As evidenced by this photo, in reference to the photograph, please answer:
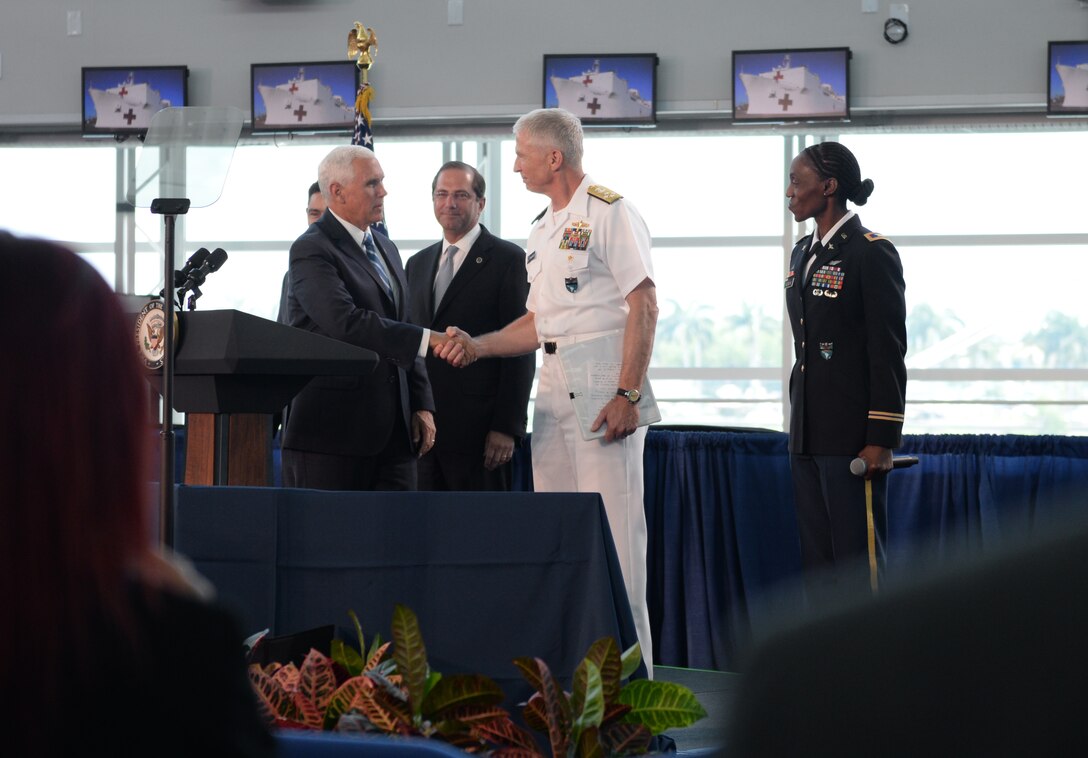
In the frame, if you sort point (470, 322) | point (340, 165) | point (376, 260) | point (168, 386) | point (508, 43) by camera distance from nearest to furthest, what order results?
point (168, 386) < point (340, 165) < point (376, 260) < point (470, 322) < point (508, 43)

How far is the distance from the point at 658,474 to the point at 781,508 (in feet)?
1.36

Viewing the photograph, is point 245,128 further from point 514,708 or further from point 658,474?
point 514,708

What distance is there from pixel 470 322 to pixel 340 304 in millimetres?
658

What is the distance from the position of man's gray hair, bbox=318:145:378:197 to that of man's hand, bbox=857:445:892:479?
1.49m

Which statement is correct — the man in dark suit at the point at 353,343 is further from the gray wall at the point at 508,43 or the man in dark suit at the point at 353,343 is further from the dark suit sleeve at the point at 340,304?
the gray wall at the point at 508,43

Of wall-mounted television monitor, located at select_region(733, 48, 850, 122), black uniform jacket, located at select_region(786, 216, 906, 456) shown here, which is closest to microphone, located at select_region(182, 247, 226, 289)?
black uniform jacket, located at select_region(786, 216, 906, 456)

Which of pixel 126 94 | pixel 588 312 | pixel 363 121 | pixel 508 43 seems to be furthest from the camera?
pixel 126 94

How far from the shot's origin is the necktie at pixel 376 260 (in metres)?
3.25

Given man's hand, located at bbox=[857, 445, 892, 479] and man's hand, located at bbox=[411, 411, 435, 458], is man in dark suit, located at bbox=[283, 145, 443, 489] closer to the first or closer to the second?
man's hand, located at bbox=[411, 411, 435, 458]

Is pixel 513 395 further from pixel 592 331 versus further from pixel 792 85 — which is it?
pixel 792 85

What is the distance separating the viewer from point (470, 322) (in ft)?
12.0

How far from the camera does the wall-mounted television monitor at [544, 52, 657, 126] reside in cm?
629

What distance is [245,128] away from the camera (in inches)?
258

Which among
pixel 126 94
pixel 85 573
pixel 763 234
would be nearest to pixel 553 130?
pixel 85 573
